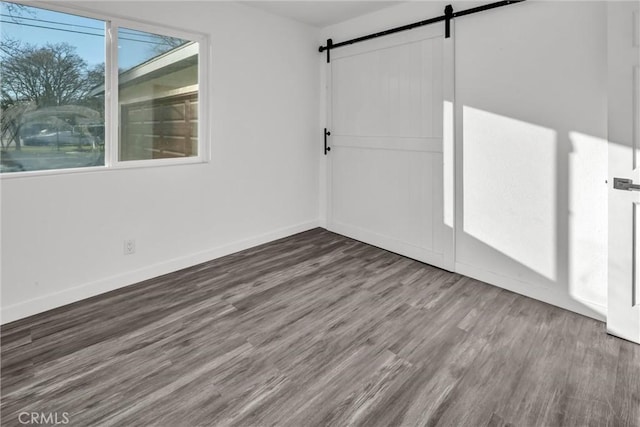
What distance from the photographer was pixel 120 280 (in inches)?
127

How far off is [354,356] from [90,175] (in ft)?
8.07

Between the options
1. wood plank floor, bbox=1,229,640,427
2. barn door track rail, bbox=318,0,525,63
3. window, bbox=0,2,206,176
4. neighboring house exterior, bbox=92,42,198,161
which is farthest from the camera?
neighboring house exterior, bbox=92,42,198,161

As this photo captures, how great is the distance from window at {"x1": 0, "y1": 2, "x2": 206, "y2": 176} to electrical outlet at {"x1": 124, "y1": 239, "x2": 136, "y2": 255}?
0.66m

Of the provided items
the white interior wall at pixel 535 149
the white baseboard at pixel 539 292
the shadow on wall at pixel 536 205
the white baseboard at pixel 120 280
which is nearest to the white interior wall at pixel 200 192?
the white baseboard at pixel 120 280

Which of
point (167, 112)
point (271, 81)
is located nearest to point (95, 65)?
point (167, 112)

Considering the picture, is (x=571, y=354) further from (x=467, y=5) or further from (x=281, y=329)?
(x=467, y=5)

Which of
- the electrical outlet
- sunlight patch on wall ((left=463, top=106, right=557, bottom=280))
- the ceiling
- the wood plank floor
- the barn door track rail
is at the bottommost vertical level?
the wood plank floor

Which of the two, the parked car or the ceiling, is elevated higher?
the ceiling

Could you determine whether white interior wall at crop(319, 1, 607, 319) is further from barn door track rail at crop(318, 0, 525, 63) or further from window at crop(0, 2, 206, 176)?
window at crop(0, 2, 206, 176)

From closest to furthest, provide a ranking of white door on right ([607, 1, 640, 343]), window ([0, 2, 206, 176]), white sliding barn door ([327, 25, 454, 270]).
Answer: white door on right ([607, 1, 640, 343]), window ([0, 2, 206, 176]), white sliding barn door ([327, 25, 454, 270])

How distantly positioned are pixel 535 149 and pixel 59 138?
11.9ft

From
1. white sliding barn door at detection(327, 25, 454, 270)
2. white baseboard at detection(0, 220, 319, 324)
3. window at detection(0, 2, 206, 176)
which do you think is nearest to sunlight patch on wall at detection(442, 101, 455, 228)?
white sliding barn door at detection(327, 25, 454, 270)

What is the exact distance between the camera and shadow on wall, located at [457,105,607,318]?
262 centimetres

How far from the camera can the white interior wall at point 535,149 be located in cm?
259
